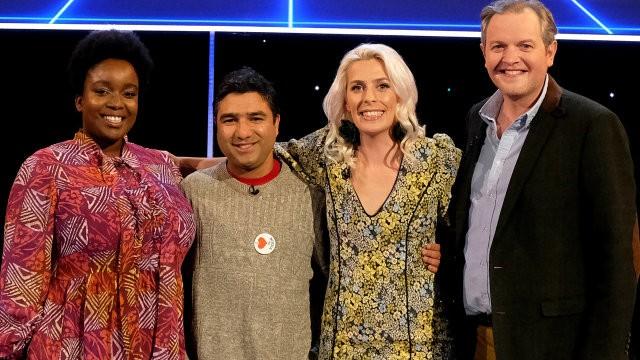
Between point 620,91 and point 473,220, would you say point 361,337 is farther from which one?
point 620,91

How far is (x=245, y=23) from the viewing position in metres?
3.83

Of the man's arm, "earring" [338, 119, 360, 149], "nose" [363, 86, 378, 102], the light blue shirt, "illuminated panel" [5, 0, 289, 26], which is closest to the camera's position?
the man's arm

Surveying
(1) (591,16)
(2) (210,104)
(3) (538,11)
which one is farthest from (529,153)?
(2) (210,104)

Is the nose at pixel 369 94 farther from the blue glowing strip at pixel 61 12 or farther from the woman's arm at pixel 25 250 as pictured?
the blue glowing strip at pixel 61 12

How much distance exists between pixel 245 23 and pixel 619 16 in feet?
5.83

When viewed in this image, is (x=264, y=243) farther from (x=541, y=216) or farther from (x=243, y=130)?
(x=541, y=216)

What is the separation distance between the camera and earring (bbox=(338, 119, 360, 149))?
112 inches

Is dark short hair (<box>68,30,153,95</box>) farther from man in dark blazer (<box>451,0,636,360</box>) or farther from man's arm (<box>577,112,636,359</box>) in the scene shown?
man's arm (<box>577,112,636,359</box>)

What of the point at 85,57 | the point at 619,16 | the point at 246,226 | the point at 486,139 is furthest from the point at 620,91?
the point at 85,57

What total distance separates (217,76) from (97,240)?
163cm

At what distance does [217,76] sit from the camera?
388 centimetres

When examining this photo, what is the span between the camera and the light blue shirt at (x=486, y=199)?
8.11 ft

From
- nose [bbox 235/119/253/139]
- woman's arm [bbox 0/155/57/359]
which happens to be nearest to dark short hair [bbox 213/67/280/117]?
nose [bbox 235/119/253/139]

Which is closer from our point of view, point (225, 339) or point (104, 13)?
point (225, 339)
